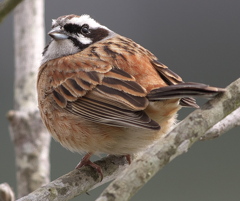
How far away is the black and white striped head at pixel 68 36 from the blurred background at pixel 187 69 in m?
3.16

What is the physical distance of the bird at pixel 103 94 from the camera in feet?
16.2

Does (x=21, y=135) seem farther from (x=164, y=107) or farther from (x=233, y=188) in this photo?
(x=233, y=188)

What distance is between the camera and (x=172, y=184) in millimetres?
9148

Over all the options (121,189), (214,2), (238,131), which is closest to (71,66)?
(121,189)

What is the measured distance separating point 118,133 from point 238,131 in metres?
5.20

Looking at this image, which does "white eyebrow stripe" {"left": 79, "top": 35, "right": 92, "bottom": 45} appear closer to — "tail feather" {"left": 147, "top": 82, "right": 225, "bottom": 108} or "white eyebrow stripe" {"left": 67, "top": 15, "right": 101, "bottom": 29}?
"white eyebrow stripe" {"left": 67, "top": 15, "right": 101, "bottom": 29}

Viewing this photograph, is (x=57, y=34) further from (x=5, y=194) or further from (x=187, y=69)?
(x=187, y=69)

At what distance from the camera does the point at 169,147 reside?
3.90m

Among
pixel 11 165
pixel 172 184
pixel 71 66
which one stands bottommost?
pixel 11 165

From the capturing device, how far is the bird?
16.2 feet

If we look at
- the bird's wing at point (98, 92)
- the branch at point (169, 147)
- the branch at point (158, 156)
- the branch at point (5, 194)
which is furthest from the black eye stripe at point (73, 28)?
the branch at point (169, 147)

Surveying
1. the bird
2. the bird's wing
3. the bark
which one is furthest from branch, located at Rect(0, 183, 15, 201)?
the bark

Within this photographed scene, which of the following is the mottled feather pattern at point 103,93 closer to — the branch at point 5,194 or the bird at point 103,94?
the bird at point 103,94

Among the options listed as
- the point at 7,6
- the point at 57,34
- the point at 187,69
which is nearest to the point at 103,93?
the point at 57,34
